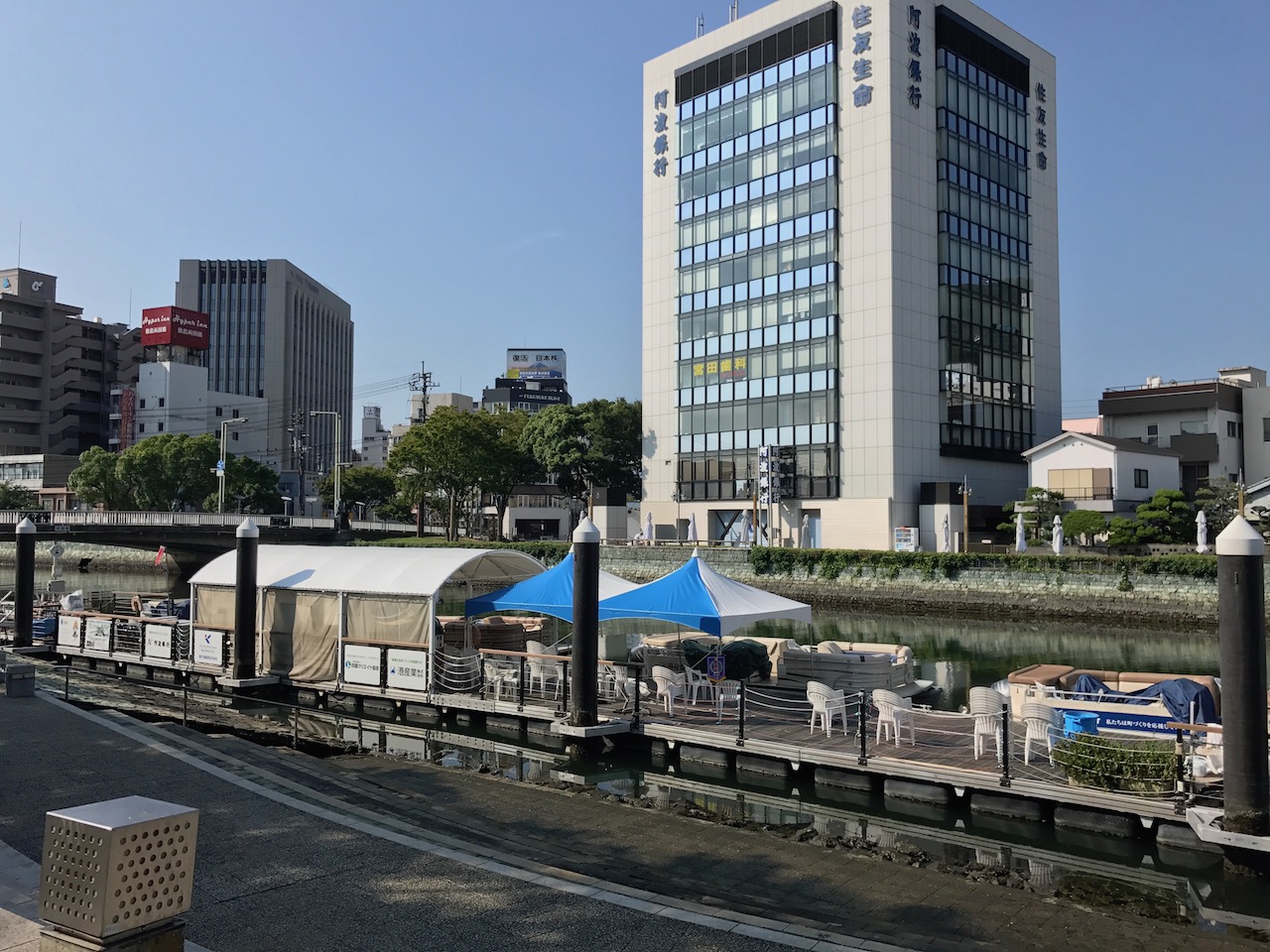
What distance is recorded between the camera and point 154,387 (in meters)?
123

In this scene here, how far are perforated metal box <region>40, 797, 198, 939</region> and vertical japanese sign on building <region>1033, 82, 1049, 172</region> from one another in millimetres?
83168

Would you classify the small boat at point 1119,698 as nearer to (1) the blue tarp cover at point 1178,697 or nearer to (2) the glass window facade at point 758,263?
(1) the blue tarp cover at point 1178,697

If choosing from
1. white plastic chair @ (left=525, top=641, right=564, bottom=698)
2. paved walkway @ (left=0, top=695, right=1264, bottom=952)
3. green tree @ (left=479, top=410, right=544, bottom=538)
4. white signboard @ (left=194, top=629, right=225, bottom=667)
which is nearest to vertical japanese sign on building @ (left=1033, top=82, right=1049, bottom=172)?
green tree @ (left=479, top=410, right=544, bottom=538)

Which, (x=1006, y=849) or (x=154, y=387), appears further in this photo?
(x=154, y=387)

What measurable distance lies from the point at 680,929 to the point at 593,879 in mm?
1611

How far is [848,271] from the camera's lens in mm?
66188

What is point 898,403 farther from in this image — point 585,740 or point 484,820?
point 484,820

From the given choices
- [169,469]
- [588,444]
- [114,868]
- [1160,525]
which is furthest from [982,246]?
[169,469]

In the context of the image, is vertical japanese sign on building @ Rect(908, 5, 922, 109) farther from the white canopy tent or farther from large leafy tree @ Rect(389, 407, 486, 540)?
the white canopy tent

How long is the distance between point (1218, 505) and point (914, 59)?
35094 millimetres

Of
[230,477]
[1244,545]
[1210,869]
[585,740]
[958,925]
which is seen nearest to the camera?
[958,925]

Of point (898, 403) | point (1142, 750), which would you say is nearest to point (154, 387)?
point (898, 403)

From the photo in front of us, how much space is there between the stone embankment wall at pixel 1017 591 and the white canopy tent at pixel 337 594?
31.8 metres

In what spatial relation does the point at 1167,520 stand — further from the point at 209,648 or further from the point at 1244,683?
the point at 209,648
